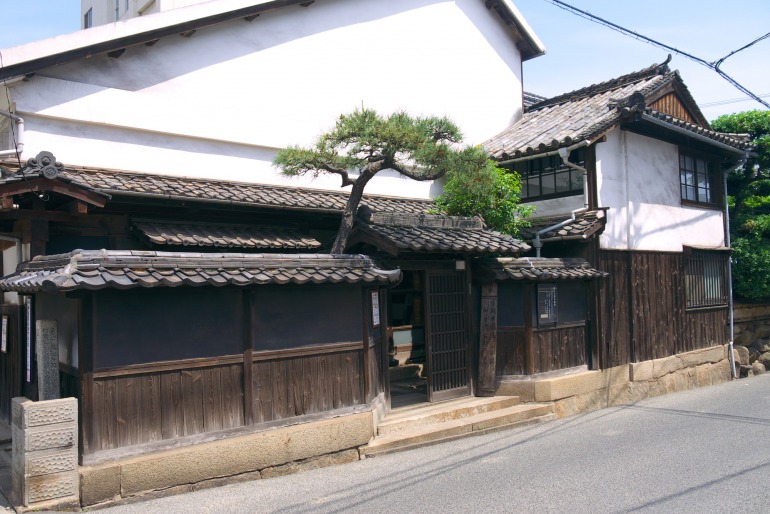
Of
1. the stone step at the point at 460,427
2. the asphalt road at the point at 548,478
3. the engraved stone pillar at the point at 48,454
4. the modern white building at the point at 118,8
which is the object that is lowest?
the asphalt road at the point at 548,478

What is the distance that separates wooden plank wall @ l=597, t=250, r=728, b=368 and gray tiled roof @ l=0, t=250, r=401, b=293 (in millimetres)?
7454

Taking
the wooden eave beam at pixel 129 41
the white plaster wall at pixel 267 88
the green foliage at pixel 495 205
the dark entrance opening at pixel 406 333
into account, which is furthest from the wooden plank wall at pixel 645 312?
the wooden eave beam at pixel 129 41

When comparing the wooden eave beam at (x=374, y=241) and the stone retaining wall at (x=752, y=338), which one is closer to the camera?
the wooden eave beam at (x=374, y=241)

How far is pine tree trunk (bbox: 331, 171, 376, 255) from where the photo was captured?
10.6m

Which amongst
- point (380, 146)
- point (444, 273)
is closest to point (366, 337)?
point (444, 273)

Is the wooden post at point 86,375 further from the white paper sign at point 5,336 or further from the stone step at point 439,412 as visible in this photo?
the stone step at point 439,412

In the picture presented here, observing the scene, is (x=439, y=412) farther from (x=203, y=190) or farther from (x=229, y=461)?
(x=203, y=190)

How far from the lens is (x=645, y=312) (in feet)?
51.4

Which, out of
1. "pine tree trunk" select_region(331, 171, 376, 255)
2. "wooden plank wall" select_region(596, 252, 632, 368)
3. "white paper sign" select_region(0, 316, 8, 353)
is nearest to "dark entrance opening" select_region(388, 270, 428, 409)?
"wooden plank wall" select_region(596, 252, 632, 368)

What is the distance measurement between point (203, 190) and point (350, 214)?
2.84m

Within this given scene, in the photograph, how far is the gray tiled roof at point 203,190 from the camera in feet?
33.8

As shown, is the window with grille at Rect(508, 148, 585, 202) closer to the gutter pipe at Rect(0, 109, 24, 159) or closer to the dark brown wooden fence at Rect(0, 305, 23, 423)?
the gutter pipe at Rect(0, 109, 24, 159)

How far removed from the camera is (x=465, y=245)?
11.4 meters

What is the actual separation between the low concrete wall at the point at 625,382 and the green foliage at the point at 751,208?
256 cm
